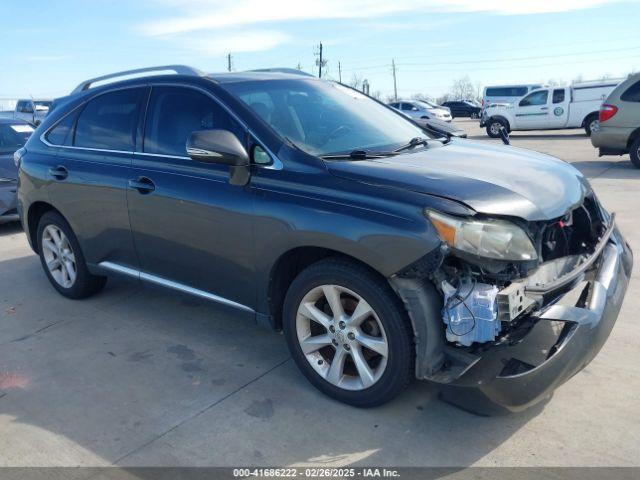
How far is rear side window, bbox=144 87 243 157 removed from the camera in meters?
3.73

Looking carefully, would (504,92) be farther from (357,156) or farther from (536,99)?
(357,156)

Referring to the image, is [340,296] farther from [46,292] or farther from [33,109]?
[33,109]

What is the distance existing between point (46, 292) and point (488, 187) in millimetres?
4261

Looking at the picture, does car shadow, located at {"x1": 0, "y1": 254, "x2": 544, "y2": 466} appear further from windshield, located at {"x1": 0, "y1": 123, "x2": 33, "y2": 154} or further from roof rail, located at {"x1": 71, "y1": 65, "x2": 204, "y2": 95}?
windshield, located at {"x1": 0, "y1": 123, "x2": 33, "y2": 154}

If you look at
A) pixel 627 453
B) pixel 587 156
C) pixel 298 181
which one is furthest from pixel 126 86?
pixel 587 156

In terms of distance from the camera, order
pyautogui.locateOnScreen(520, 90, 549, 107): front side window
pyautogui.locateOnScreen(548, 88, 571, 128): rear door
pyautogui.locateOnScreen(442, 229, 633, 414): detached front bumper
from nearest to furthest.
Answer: pyautogui.locateOnScreen(442, 229, 633, 414): detached front bumper
pyautogui.locateOnScreen(548, 88, 571, 128): rear door
pyautogui.locateOnScreen(520, 90, 549, 107): front side window

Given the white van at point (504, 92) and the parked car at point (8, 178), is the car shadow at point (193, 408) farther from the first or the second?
the white van at point (504, 92)

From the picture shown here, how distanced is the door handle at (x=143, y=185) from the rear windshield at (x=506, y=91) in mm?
34607

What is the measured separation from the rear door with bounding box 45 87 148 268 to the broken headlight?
2417mm

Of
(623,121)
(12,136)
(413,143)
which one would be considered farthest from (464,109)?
(413,143)

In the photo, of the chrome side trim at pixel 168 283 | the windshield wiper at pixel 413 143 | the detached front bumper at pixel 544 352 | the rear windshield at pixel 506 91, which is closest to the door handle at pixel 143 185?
the chrome side trim at pixel 168 283

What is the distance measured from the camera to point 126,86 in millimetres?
4371

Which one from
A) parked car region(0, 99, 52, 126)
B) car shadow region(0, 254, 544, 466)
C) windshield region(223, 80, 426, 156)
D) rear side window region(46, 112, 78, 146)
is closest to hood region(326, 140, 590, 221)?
windshield region(223, 80, 426, 156)

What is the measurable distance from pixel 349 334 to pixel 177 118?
1.92 m
